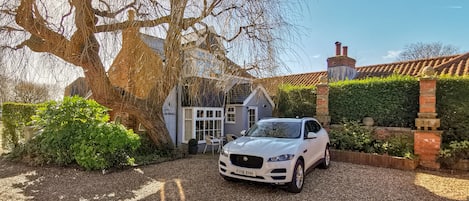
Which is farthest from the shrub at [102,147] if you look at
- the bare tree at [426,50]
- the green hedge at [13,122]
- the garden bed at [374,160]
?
the bare tree at [426,50]

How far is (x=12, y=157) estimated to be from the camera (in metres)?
8.73

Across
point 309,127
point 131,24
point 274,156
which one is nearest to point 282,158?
point 274,156

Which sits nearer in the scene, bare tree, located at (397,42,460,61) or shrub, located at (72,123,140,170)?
shrub, located at (72,123,140,170)

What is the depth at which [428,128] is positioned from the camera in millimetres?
7945

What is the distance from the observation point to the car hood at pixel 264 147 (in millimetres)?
5379

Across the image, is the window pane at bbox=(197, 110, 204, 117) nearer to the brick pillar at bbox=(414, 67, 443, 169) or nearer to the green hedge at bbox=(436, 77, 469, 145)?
the brick pillar at bbox=(414, 67, 443, 169)

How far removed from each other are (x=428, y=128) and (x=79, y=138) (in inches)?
433

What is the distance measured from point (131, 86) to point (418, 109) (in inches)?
398

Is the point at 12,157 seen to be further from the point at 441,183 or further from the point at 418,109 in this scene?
the point at 418,109

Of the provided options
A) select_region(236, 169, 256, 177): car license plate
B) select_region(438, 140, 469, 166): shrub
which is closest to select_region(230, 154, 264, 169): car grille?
select_region(236, 169, 256, 177): car license plate

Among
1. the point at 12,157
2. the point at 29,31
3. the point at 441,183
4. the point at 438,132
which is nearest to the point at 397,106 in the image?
the point at 438,132

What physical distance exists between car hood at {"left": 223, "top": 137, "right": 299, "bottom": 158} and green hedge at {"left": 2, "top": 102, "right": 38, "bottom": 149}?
36.1 ft

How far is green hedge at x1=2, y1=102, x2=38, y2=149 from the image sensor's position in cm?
1125

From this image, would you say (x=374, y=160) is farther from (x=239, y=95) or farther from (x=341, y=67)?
(x=341, y=67)
